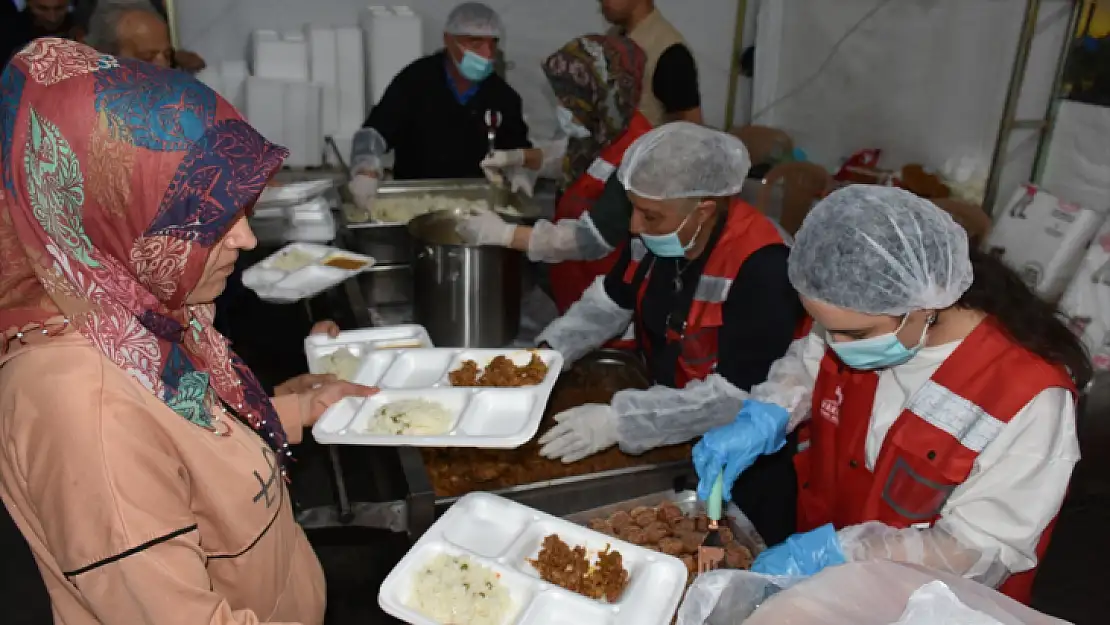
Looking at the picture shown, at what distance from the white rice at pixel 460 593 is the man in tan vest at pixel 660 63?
2504 mm

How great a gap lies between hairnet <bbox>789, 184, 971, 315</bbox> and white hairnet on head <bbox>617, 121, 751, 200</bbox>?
0.56 meters

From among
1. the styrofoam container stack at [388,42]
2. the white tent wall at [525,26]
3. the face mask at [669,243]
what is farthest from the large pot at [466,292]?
the white tent wall at [525,26]

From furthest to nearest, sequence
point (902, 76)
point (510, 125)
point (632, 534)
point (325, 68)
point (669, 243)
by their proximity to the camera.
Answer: point (325, 68) < point (902, 76) < point (510, 125) < point (669, 243) < point (632, 534)

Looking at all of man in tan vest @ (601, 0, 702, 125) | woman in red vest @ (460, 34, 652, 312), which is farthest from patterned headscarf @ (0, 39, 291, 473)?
man in tan vest @ (601, 0, 702, 125)

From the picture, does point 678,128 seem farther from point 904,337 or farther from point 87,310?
point 87,310

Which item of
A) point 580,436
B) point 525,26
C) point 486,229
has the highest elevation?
point 525,26

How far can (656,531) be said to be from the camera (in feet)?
5.53

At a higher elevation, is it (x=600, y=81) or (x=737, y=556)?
(x=600, y=81)

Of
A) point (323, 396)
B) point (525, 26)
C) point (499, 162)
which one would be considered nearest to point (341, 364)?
point (323, 396)

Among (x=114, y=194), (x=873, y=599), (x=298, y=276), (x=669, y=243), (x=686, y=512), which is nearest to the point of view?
(x=114, y=194)

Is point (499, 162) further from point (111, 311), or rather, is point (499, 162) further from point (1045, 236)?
point (111, 311)

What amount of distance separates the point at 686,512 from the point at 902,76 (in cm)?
355

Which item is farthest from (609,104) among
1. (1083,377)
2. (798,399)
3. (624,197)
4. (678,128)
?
(1083,377)

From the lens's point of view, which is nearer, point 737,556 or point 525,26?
point 737,556
